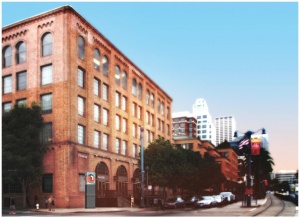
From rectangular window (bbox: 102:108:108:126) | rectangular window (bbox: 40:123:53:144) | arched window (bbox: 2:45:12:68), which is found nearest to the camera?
rectangular window (bbox: 40:123:53:144)

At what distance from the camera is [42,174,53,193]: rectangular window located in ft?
150

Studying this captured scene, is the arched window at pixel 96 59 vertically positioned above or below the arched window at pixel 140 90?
above

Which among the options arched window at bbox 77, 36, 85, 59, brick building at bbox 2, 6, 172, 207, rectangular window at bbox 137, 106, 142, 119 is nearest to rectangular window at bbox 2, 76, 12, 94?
brick building at bbox 2, 6, 172, 207

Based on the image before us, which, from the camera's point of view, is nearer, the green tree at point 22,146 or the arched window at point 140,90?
the green tree at point 22,146

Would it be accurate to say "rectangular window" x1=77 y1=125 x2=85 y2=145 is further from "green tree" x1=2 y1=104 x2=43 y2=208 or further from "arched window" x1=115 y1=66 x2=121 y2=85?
"arched window" x1=115 y1=66 x2=121 y2=85

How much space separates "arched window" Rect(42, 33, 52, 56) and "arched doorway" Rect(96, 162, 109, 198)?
15.6 metres

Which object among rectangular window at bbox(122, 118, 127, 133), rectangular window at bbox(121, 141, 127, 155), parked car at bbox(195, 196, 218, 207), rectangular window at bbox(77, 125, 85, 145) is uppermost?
rectangular window at bbox(122, 118, 127, 133)

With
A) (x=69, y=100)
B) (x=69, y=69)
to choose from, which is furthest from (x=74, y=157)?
(x=69, y=69)

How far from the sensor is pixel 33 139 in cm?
4566

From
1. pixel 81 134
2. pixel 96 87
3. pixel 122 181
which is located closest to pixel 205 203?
pixel 122 181

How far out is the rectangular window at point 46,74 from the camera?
159ft

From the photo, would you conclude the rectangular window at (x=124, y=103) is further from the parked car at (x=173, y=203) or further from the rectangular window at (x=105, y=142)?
the parked car at (x=173, y=203)

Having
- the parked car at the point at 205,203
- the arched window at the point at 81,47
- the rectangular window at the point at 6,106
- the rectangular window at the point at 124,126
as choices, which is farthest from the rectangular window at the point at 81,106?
the parked car at the point at 205,203

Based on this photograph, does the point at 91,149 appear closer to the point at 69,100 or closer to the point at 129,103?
the point at 69,100
